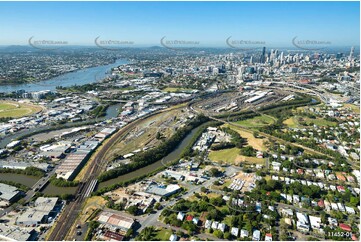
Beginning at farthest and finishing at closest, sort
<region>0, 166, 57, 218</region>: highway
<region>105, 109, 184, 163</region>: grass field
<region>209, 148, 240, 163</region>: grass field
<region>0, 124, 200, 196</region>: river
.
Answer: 1. <region>105, 109, 184, 163</region>: grass field
2. <region>209, 148, 240, 163</region>: grass field
3. <region>0, 124, 200, 196</region>: river
4. <region>0, 166, 57, 218</region>: highway

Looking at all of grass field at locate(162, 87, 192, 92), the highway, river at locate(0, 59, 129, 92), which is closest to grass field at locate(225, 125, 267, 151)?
the highway

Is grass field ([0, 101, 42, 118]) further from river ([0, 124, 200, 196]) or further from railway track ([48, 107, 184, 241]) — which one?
river ([0, 124, 200, 196])

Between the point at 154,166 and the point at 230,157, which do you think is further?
the point at 230,157

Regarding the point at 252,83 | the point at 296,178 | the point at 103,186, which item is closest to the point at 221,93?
the point at 252,83

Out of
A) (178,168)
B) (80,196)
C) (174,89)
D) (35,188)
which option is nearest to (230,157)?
(178,168)

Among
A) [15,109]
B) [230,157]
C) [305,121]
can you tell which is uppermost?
[230,157]

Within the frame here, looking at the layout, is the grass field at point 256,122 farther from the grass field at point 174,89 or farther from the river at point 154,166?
the grass field at point 174,89

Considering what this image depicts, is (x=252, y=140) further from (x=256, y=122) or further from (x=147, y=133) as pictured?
(x=147, y=133)

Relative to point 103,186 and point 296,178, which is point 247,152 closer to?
point 296,178
